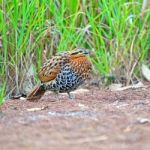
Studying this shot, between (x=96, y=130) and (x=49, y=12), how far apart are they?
3.64 metres

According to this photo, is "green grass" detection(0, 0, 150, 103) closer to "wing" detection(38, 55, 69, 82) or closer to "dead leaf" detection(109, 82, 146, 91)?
"dead leaf" detection(109, 82, 146, 91)

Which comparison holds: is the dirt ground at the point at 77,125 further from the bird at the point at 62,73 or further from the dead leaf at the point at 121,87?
the dead leaf at the point at 121,87

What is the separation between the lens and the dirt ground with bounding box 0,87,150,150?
3994 mm

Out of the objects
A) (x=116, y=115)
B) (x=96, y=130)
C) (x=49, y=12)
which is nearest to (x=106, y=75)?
(x=49, y=12)

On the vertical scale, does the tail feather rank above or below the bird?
below

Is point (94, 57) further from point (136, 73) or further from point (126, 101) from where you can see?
point (126, 101)

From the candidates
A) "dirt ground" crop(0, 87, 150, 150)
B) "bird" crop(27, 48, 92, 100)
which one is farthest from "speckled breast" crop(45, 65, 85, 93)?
"dirt ground" crop(0, 87, 150, 150)

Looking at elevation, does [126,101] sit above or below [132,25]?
below

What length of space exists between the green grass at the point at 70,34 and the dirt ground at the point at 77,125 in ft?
2.87

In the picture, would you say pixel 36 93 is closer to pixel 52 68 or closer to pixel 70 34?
pixel 52 68

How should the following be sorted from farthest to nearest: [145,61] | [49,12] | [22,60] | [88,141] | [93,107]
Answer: [145,61] → [49,12] → [22,60] → [93,107] → [88,141]

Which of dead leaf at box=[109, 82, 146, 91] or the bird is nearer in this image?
the bird

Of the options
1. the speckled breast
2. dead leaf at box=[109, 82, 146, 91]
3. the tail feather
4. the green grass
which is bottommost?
dead leaf at box=[109, 82, 146, 91]

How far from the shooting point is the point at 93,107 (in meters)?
5.92
